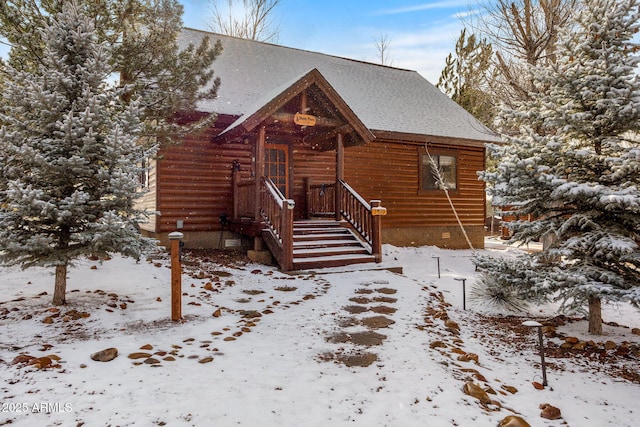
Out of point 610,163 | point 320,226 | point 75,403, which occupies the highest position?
point 610,163

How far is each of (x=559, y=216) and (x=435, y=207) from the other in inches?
318

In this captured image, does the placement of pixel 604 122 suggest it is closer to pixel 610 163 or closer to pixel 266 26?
pixel 610 163

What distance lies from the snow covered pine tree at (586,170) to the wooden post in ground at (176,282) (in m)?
3.98

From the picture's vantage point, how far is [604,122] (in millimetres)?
4371

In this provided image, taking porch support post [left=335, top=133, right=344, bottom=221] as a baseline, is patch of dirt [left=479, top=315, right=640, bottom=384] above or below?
below

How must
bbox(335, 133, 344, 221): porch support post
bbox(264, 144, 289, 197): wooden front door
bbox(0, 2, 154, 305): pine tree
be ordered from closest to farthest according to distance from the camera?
1. bbox(0, 2, 154, 305): pine tree
2. bbox(335, 133, 344, 221): porch support post
3. bbox(264, 144, 289, 197): wooden front door

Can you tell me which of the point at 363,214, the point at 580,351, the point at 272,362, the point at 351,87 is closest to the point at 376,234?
the point at 363,214

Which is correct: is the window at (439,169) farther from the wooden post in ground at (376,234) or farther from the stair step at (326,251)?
the stair step at (326,251)

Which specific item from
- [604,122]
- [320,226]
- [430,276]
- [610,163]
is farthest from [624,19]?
[320,226]

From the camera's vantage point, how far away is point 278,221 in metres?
7.46

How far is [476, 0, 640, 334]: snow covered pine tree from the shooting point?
4.09 metres

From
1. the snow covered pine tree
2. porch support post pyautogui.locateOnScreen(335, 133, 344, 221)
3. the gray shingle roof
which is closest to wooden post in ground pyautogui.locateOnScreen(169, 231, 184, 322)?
the snow covered pine tree

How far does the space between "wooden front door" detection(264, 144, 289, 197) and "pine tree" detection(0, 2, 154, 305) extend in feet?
18.4

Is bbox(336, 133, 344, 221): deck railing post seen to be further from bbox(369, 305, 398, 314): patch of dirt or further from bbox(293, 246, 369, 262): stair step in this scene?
bbox(369, 305, 398, 314): patch of dirt
